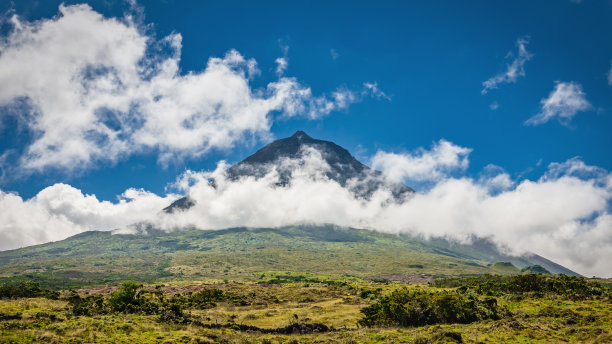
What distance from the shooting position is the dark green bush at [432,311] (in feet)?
159

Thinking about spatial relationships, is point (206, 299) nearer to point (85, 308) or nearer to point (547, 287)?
point (85, 308)

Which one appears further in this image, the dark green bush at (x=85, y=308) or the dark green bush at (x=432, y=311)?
the dark green bush at (x=432, y=311)

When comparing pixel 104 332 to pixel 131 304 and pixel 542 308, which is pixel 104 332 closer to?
pixel 131 304

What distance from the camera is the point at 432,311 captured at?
4972 centimetres

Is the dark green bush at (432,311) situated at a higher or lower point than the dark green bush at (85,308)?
higher

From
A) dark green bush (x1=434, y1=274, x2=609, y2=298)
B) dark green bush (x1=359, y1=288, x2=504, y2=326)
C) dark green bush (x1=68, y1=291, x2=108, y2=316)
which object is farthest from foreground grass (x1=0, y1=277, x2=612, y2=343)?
dark green bush (x1=434, y1=274, x2=609, y2=298)

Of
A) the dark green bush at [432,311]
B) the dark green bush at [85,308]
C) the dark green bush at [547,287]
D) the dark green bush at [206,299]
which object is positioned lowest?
the dark green bush at [206,299]

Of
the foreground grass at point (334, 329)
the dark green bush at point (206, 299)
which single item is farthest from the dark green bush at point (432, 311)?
the dark green bush at point (206, 299)

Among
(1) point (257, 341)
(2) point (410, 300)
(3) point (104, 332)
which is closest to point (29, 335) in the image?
(3) point (104, 332)

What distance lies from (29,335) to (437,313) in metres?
49.8

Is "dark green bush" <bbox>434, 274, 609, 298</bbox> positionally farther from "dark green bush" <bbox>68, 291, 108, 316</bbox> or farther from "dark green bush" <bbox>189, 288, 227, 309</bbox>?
"dark green bush" <bbox>68, 291, 108, 316</bbox>

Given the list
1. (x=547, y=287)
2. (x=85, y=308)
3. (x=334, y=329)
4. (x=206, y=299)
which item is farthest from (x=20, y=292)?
(x=547, y=287)

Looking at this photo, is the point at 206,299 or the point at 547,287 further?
the point at 206,299

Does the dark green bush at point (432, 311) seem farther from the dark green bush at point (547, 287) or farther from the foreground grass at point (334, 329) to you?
A: the dark green bush at point (547, 287)
